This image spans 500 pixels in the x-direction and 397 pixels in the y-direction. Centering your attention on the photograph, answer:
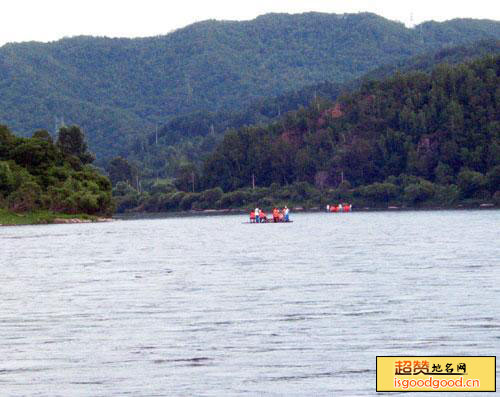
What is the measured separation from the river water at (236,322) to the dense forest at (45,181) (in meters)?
108

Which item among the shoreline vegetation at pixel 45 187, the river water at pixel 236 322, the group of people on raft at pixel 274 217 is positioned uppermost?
the shoreline vegetation at pixel 45 187

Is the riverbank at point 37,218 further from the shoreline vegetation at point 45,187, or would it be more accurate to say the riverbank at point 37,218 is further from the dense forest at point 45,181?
the dense forest at point 45,181

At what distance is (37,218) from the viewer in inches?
6540

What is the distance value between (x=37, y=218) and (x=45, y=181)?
14964 millimetres

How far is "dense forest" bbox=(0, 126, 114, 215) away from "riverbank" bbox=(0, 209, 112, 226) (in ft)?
3.12

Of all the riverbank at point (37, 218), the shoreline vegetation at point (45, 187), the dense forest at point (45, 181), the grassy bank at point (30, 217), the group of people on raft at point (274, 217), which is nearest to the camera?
the group of people on raft at point (274, 217)

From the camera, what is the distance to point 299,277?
4806 centimetres

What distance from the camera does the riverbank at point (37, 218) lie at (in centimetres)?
16125

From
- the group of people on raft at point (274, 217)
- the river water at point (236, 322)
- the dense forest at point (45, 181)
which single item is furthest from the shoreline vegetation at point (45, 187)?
the river water at point (236, 322)

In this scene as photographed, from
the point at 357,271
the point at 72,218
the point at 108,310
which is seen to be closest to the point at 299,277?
the point at 357,271

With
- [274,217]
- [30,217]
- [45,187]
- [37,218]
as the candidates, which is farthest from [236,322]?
[45,187]

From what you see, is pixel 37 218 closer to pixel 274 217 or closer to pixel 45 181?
pixel 45 181

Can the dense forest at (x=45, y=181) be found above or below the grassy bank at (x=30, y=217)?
above

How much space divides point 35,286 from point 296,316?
1654 cm
